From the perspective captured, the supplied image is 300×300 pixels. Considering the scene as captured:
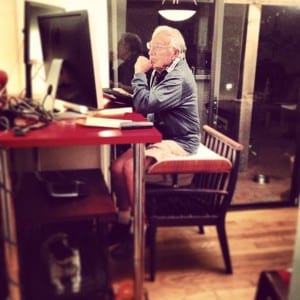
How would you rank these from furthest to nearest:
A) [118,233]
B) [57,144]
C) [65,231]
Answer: [118,233] → [65,231] → [57,144]

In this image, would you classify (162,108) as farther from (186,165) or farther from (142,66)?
(186,165)

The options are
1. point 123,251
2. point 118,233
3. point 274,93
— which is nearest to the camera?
point 123,251

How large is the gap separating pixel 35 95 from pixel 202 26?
1.55 m

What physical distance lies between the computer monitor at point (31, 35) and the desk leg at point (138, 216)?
0.75 meters

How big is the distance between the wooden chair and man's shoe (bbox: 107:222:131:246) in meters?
0.13

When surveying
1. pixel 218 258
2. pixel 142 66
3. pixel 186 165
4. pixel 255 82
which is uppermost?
pixel 142 66

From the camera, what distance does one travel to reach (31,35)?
178 cm

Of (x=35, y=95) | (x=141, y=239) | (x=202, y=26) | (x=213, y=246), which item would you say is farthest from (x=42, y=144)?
(x=202, y=26)

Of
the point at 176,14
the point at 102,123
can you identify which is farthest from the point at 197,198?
the point at 176,14

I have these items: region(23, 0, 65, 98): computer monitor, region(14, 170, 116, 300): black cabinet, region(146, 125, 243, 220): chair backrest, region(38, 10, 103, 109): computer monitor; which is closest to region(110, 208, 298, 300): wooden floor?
region(14, 170, 116, 300): black cabinet

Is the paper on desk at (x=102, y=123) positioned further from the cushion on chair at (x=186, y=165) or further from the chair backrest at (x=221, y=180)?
the chair backrest at (x=221, y=180)

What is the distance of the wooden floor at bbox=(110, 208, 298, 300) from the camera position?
2014 mm

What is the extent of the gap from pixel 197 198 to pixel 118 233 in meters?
0.53

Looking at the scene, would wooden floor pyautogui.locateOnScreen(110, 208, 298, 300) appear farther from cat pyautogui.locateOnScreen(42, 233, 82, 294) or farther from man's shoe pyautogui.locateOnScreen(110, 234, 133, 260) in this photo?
cat pyautogui.locateOnScreen(42, 233, 82, 294)
